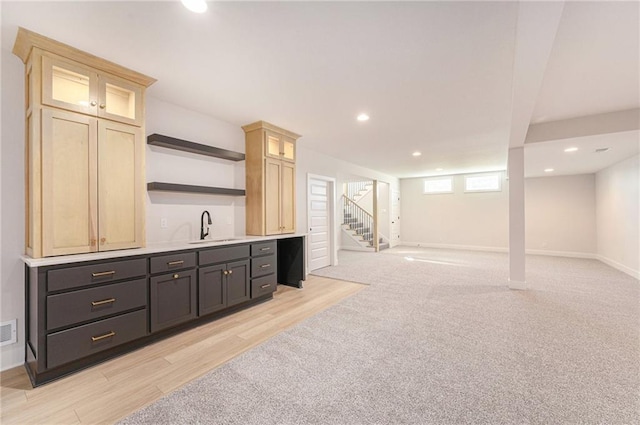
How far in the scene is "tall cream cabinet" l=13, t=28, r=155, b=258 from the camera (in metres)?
2.03

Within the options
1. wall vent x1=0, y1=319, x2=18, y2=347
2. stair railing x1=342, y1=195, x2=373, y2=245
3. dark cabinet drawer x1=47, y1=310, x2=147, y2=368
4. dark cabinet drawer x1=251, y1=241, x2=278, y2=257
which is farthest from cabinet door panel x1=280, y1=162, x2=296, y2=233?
stair railing x1=342, y1=195, x2=373, y2=245

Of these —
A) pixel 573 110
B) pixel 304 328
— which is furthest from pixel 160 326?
pixel 573 110

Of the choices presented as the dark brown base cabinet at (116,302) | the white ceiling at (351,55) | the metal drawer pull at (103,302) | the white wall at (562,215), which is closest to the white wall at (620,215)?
the white wall at (562,215)

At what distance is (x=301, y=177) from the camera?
17.3 ft

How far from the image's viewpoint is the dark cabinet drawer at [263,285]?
348 centimetres

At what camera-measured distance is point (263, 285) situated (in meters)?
3.60

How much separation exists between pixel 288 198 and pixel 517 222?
3.86 meters

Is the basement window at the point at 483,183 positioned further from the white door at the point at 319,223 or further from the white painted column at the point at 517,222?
the white door at the point at 319,223

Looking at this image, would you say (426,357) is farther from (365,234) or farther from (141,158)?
(365,234)

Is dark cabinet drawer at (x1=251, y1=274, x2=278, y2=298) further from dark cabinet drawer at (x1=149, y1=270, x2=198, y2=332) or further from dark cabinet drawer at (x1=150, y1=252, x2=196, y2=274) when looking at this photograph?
dark cabinet drawer at (x1=150, y1=252, x2=196, y2=274)

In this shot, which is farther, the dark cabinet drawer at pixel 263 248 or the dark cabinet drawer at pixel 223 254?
the dark cabinet drawer at pixel 263 248

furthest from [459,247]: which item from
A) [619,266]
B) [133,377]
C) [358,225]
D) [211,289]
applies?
[133,377]

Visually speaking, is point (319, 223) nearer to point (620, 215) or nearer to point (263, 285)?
point (263, 285)

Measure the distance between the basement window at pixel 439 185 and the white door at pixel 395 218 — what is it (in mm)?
1097
